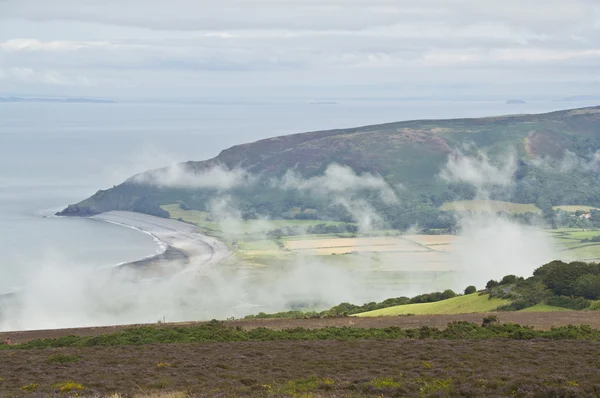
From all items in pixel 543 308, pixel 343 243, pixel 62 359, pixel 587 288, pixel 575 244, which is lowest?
pixel 575 244

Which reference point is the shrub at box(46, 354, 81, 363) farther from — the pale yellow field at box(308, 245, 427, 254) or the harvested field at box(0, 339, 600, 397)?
the pale yellow field at box(308, 245, 427, 254)

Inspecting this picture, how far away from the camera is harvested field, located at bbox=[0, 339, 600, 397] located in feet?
66.7

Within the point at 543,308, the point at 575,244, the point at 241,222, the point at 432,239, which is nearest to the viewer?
the point at 543,308

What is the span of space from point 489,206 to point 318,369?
169453mm

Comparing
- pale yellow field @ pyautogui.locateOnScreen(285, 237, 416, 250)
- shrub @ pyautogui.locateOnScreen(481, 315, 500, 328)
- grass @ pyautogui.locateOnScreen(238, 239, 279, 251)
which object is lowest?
pale yellow field @ pyautogui.locateOnScreen(285, 237, 416, 250)

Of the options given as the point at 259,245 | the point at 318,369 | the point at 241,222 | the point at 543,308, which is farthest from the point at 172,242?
the point at 318,369

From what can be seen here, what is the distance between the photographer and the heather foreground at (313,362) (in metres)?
20.6

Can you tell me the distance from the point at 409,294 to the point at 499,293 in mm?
45489

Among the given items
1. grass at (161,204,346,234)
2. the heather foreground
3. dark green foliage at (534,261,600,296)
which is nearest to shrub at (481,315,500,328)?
the heather foreground

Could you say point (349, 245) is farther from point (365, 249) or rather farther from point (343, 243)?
point (365, 249)

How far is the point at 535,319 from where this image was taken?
38.3 m

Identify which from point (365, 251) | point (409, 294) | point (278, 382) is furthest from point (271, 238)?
point (278, 382)

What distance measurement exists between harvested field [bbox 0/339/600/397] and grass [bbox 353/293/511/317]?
18.5 metres

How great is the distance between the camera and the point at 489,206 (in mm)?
189125
